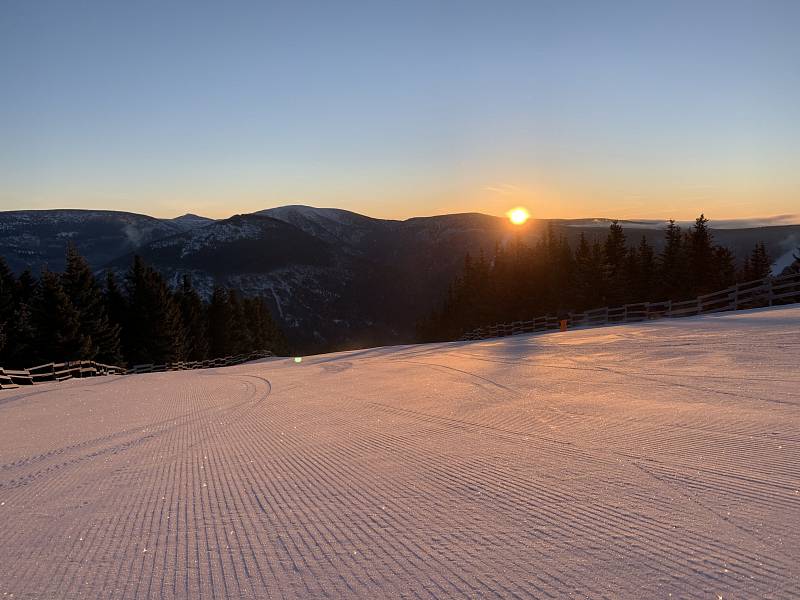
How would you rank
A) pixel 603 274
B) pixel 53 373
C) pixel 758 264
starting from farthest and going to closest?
pixel 758 264 → pixel 603 274 → pixel 53 373

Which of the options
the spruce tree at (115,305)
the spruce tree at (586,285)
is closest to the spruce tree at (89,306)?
the spruce tree at (115,305)

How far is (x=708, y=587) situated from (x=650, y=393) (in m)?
5.74

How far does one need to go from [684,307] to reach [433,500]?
37.2 m

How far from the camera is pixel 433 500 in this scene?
11.7ft

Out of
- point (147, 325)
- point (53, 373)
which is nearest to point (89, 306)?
point (147, 325)

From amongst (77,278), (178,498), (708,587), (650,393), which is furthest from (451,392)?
(77,278)

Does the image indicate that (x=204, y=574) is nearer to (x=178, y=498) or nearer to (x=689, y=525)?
(x=178, y=498)

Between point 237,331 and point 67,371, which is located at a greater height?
point 67,371

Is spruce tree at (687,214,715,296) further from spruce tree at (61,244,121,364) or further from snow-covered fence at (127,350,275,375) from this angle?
spruce tree at (61,244,121,364)

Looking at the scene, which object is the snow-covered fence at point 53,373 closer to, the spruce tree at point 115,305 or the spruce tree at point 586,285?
the spruce tree at point 115,305

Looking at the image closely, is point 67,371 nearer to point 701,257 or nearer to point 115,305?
point 115,305

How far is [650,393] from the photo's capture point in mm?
7555

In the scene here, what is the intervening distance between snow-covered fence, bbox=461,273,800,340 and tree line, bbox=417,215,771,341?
14.7 ft

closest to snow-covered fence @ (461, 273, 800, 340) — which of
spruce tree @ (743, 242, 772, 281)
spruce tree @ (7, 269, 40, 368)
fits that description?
spruce tree @ (743, 242, 772, 281)
